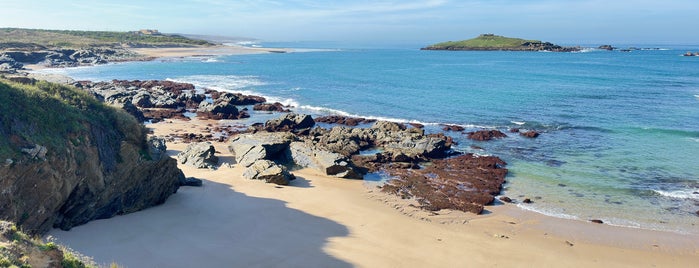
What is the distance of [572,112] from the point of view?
3856 cm

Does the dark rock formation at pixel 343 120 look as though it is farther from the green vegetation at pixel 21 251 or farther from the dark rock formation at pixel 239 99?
the green vegetation at pixel 21 251

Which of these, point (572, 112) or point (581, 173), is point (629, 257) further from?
point (572, 112)

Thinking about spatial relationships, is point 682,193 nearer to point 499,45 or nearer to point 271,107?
point 271,107

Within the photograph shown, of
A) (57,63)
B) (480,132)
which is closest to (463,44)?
(57,63)

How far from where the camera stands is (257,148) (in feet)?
78.4

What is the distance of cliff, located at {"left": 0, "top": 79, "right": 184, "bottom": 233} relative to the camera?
11.5 meters

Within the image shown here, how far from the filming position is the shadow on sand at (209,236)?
12.3m

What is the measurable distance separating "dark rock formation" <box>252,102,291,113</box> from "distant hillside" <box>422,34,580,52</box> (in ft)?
434


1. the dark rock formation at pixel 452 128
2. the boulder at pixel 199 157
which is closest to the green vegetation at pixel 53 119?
the boulder at pixel 199 157

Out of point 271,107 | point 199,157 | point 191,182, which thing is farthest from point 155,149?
point 271,107

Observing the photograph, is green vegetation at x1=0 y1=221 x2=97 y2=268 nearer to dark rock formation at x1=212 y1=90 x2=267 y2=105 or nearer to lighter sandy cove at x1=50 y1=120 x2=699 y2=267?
lighter sandy cove at x1=50 y1=120 x2=699 y2=267

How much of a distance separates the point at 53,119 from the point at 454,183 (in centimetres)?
1639

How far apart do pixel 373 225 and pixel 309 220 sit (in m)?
2.27

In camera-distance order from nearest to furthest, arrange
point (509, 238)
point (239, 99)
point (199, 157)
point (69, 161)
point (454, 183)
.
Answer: point (69, 161) < point (509, 238) < point (454, 183) < point (199, 157) < point (239, 99)
